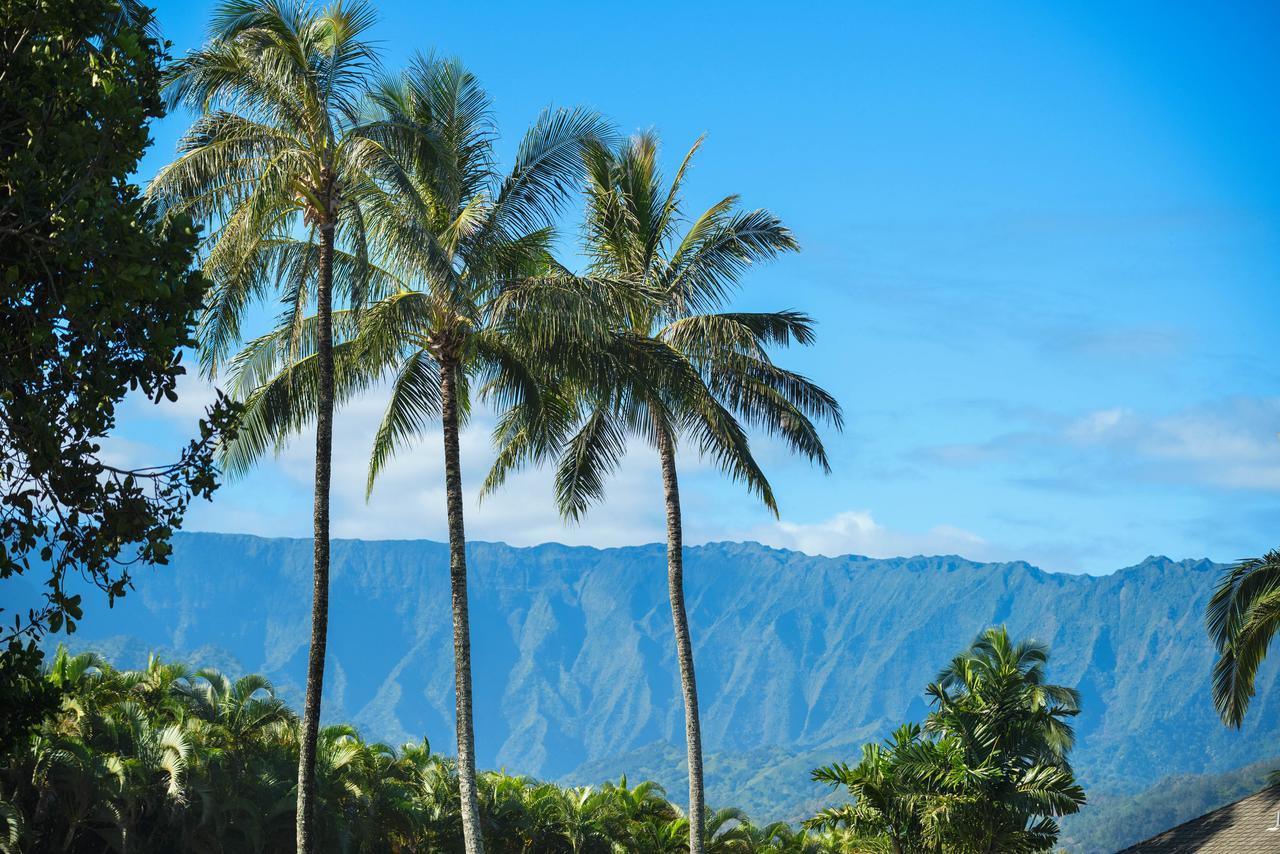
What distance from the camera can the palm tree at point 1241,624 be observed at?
20812mm

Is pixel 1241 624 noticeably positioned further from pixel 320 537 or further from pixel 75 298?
pixel 75 298

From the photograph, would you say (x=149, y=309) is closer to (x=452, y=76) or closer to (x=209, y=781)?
(x=452, y=76)

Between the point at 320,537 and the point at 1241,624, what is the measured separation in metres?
13.9

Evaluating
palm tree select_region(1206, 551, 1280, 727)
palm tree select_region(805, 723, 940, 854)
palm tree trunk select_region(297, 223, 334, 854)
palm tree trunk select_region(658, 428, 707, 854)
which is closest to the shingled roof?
palm tree select_region(1206, 551, 1280, 727)

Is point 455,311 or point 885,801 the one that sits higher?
point 455,311

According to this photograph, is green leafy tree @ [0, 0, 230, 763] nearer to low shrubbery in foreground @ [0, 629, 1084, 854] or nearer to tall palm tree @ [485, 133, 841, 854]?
low shrubbery in foreground @ [0, 629, 1084, 854]

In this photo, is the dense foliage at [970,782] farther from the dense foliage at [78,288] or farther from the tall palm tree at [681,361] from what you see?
the dense foliage at [78,288]

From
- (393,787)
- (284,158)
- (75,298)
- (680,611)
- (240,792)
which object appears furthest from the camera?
(393,787)

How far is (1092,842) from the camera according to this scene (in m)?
186

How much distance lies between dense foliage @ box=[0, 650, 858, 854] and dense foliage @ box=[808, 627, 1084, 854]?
184 inches

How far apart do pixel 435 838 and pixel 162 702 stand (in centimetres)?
658

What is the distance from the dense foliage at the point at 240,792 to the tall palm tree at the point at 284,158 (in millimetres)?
5052

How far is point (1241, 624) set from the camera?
2106 cm

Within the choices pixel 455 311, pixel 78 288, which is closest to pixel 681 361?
pixel 455 311
